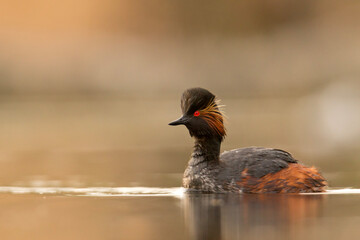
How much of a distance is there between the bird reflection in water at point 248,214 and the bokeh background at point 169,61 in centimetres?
1381

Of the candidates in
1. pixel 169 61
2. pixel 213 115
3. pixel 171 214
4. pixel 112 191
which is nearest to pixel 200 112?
pixel 213 115

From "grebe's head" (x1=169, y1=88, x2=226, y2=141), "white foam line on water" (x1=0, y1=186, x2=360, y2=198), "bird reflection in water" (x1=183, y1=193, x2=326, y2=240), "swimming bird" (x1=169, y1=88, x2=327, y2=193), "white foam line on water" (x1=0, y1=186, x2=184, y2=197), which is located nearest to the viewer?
"bird reflection in water" (x1=183, y1=193, x2=326, y2=240)

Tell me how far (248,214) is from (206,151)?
262cm

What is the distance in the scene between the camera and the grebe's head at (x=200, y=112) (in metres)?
11.7

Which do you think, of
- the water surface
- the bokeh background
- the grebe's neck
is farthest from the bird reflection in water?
the bokeh background

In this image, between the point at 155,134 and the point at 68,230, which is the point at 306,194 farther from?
the point at 155,134

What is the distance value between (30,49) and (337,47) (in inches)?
514

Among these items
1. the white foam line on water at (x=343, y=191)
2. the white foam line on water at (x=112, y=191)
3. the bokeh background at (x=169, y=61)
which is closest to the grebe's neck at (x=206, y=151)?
the white foam line on water at (x=112, y=191)

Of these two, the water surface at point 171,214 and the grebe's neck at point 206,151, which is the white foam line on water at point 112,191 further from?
the grebe's neck at point 206,151

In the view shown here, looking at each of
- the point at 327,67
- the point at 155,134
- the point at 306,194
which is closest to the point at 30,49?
the point at 327,67

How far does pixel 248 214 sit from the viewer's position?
9383mm

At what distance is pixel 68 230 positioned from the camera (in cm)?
865

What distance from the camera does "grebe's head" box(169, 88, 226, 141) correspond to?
11.7 m

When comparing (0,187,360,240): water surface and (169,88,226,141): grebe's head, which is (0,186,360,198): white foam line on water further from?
(169,88,226,141): grebe's head
